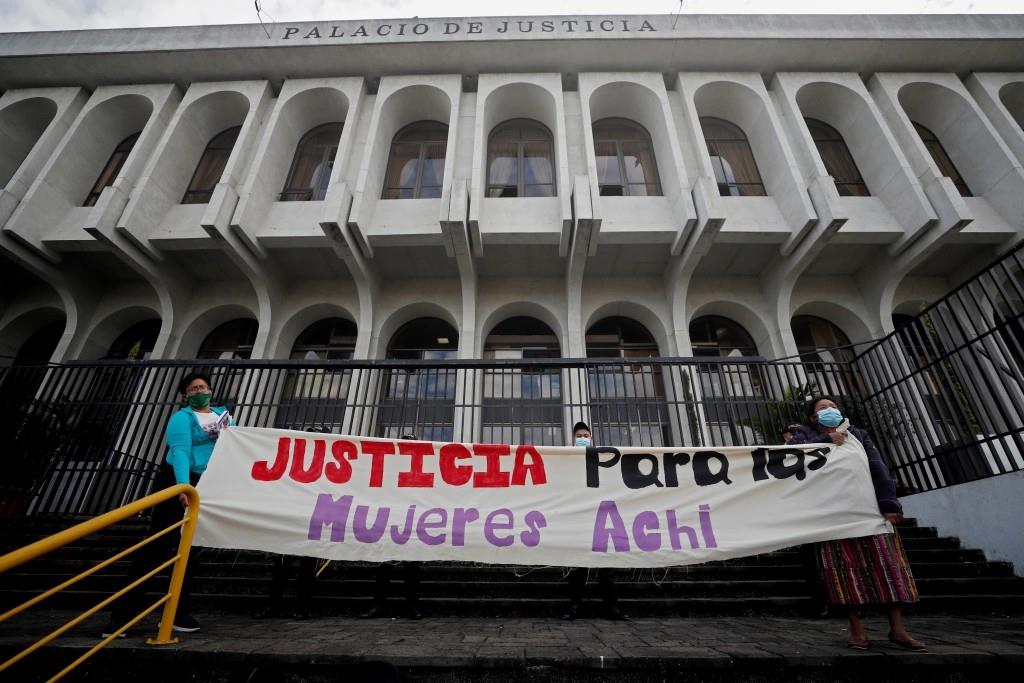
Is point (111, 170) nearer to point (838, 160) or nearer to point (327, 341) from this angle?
point (327, 341)

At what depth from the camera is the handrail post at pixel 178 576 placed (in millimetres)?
2734

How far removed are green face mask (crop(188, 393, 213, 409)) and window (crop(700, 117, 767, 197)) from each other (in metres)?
11.2

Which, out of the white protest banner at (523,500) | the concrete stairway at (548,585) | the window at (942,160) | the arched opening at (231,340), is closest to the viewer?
the white protest banner at (523,500)

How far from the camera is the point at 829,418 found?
3.77 metres

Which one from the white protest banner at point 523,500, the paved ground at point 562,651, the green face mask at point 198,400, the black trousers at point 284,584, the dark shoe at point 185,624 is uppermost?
the green face mask at point 198,400

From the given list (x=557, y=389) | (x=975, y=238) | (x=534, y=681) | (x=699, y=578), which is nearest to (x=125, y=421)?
(x=557, y=389)

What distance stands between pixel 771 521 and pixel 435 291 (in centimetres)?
860

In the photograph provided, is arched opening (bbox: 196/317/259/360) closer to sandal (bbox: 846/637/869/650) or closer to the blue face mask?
the blue face mask

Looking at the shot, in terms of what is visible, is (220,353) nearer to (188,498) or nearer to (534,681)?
(188,498)

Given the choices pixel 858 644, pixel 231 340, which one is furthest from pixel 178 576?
pixel 231 340

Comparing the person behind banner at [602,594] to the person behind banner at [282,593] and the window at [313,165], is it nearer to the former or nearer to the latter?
the person behind banner at [282,593]

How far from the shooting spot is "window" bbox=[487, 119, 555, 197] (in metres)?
11.0

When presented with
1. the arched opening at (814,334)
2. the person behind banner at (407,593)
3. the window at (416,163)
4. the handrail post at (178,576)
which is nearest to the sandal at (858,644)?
the person behind banner at (407,593)

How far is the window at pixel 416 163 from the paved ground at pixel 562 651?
9.38 meters
